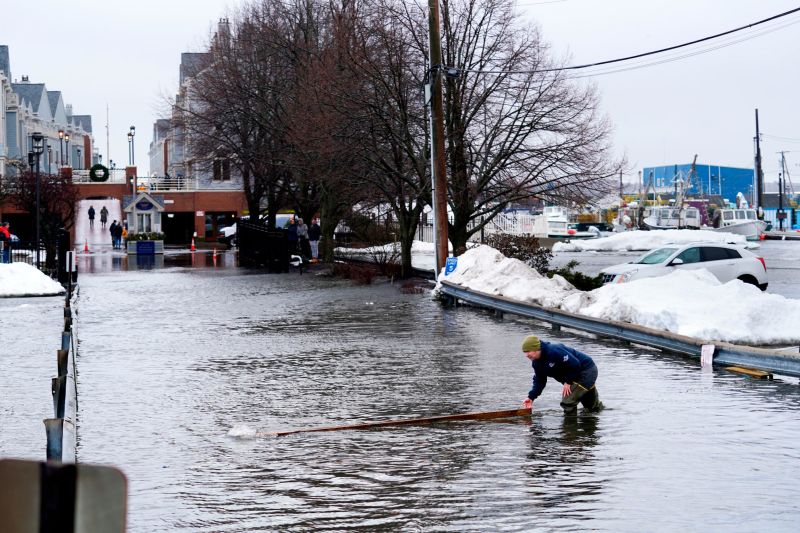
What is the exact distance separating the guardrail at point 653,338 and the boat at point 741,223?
6808 centimetres

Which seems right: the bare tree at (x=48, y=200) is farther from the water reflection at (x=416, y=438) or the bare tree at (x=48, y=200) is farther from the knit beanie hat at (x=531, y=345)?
the knit beanie hat at (x=531, y=345)

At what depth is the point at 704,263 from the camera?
27.5 metres

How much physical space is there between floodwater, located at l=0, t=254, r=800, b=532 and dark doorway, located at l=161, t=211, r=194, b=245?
6676 cm

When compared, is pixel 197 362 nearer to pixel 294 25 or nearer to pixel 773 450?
pixel 773 450

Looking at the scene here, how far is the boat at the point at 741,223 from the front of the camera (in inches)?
3491

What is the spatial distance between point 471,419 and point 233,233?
6608cm

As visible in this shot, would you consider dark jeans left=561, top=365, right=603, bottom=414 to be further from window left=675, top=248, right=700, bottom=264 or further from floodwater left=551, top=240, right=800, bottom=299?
floodwater left=551, top=240, right=800, bottom=299

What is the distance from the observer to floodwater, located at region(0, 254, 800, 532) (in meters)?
7.70

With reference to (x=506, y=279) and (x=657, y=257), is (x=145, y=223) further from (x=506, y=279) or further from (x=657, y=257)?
(x=506, y=279)

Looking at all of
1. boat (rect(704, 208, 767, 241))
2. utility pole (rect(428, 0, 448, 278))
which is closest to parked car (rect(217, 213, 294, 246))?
boat (rect(704, 208, 767, 241))

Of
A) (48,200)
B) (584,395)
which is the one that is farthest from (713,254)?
(48,200)

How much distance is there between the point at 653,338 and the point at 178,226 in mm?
73071

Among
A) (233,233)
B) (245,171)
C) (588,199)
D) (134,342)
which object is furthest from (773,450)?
(233,233)

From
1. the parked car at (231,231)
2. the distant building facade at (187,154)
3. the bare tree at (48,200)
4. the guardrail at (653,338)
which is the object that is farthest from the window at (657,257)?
the parked car at (231,231)
